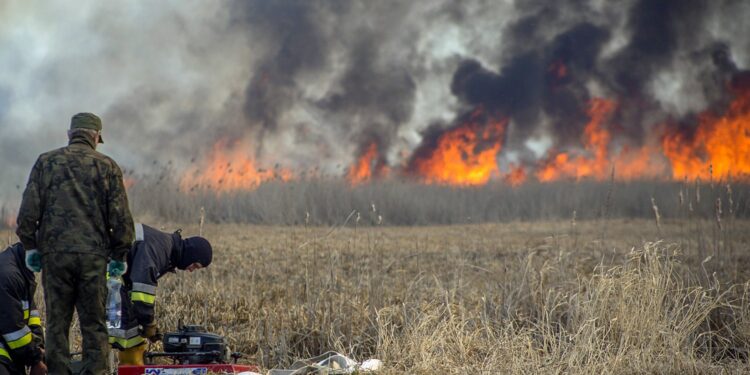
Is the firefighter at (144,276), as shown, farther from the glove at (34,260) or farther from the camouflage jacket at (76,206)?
the glove at (34,260)

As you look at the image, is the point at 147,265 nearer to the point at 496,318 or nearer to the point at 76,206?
the point at 76,206

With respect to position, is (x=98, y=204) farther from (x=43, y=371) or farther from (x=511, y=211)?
(x=511, y=211)

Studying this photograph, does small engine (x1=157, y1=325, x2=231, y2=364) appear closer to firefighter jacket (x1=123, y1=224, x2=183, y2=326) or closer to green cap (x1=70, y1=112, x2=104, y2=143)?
firefighter jacket (x1=123, y1=224, x2=183, y2=326)

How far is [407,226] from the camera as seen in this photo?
2430cm

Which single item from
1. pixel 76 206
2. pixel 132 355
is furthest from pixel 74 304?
pixel 132 355

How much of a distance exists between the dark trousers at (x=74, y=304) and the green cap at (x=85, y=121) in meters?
1.18

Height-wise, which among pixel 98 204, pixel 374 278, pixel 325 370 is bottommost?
pixel 325 370

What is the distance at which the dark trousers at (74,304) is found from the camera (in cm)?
645

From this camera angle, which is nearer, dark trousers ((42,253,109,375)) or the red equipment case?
dark trousers ((42,253,109,375))

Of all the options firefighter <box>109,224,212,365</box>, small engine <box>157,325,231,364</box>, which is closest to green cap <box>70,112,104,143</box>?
firefighter <box>109,224,212,365</box>

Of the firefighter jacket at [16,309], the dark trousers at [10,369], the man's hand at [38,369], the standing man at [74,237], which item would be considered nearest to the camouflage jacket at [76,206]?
the standing man at [74,237]

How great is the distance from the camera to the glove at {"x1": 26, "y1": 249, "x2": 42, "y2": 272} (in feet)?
21.4

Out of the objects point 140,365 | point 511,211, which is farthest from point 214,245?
point 511,211

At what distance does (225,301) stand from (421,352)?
4.11 metres
